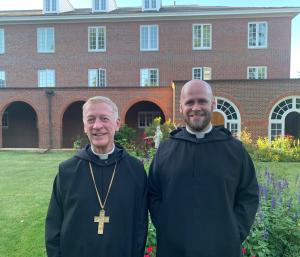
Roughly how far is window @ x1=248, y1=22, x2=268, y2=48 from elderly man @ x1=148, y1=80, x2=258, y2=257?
82.3 feet

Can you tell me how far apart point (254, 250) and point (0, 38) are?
29366 millimetres

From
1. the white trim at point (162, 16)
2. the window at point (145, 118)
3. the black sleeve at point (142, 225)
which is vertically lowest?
the black sleeve at point (142, 225)

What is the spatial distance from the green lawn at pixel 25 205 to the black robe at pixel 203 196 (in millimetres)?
3247

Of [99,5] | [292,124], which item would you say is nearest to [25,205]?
[292,124]

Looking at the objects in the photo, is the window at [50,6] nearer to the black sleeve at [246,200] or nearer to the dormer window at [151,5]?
the dormer window at [151,5]

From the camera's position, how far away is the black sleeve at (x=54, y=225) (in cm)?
242

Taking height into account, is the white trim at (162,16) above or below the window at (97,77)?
above

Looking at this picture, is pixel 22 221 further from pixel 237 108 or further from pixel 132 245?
pixel 237 108

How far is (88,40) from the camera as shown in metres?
26.6

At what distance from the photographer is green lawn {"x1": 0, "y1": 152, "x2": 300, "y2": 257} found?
5.15m

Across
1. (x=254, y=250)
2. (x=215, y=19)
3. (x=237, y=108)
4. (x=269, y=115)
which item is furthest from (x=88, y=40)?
(x=254, y=250)

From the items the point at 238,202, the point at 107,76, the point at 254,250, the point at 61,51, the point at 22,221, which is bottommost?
the point at 22,221

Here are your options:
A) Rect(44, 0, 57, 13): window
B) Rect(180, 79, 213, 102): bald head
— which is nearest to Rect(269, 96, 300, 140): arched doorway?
Rect(180, 79, 213, 102): bald head

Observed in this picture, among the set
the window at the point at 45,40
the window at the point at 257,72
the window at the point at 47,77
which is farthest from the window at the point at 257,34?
the window at the point at 47,77
